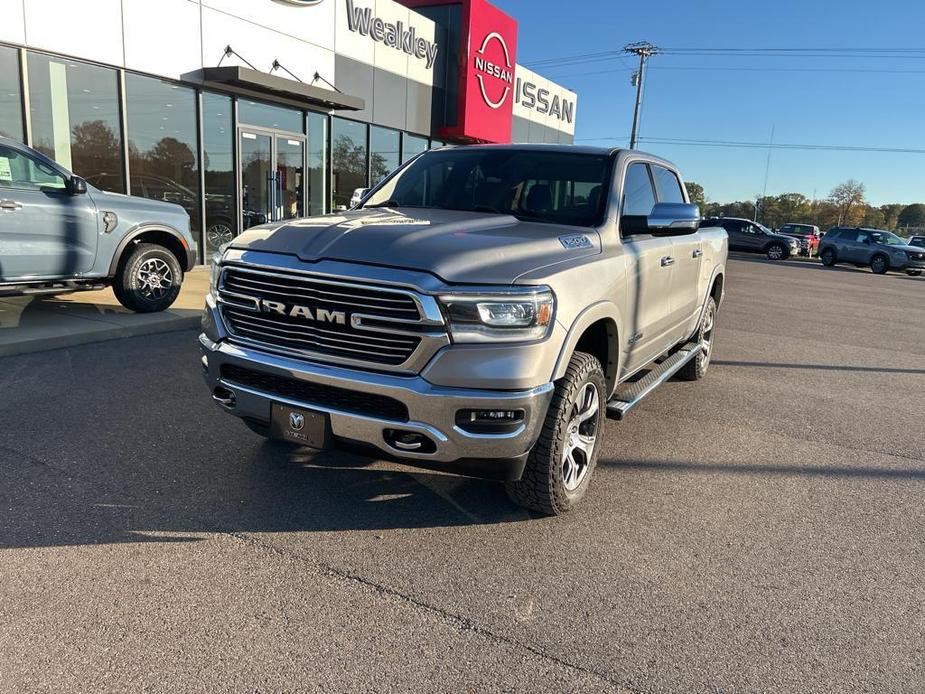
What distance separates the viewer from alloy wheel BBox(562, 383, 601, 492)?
11.4 feet

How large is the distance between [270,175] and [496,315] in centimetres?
1278

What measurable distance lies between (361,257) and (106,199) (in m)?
5.81

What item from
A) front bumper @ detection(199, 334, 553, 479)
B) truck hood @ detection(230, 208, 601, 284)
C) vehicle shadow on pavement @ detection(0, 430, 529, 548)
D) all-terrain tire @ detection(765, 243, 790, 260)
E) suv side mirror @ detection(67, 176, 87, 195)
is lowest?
vehicle shadow on pavement @ detection(0, 430, 529, 548)

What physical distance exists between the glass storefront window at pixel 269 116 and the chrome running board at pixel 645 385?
10596 mm

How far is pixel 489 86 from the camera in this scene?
20281 mm

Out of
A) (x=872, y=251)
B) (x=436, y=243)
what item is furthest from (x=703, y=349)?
(x=872, y=251)

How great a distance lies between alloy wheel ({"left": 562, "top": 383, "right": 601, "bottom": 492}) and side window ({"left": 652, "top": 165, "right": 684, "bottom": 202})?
2.20m

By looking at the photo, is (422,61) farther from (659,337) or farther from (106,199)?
(659,337)

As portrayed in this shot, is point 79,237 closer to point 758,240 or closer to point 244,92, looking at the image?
point 244,92

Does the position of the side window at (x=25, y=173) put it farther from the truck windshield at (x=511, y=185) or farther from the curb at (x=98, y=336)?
the truck windshield at (x=511, y=185)

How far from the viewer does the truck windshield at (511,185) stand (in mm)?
4227

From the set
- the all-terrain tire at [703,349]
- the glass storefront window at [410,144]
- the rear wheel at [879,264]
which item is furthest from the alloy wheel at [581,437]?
the rear wheel at [879,264]

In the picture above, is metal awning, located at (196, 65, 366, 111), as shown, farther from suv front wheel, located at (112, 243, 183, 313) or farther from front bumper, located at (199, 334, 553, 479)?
front bumper, located at (199, 334, 553, 479)

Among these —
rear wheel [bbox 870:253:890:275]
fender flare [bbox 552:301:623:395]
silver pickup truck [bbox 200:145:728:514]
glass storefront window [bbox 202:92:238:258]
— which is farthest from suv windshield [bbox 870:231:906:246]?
fender flare [bbox 552:301:623:395]
